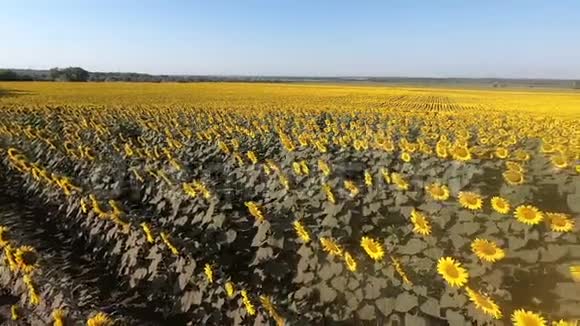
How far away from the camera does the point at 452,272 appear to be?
277 cm

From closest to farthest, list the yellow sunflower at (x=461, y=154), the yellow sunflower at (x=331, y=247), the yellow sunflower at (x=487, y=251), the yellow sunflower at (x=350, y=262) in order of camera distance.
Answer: the yellow sunflower at (x=487, y=251)
the yellow sunflower at (x=350, y=262)
the yellow sunflower at (x=331, y=247)
the yellow sunflower at (x=461, y=154)

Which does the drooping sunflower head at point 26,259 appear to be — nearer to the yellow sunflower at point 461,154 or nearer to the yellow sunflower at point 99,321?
the yellow sunflower at point 99,321

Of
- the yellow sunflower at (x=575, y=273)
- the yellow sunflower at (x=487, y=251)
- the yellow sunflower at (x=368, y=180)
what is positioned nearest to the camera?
the yellow sunflower at (x=575, y=273)

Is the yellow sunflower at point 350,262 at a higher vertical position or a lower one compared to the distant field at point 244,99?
higher

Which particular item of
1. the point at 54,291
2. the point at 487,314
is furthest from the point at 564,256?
the point at 54,291

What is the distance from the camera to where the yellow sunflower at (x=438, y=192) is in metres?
3.53

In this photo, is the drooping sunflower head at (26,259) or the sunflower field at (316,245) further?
the drooping sunflower head at (26,259)

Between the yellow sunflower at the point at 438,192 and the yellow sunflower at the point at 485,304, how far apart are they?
0.99 m

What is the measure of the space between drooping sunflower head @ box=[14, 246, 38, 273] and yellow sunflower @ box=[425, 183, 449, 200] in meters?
2.71

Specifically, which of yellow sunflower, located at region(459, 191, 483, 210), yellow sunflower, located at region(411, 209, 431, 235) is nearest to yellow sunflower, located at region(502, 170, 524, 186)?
yellow sunflower, located at region(459, 191, 483, 210)

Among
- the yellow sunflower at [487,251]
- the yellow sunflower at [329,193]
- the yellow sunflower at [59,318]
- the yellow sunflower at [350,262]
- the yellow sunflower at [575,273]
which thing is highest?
the yellow sunflower at [329,193]

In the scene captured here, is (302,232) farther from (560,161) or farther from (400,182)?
(560,161)

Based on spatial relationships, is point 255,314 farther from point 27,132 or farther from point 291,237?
point 27,132

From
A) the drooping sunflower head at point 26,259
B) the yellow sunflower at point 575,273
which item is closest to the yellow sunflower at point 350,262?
the yellow sunflower at point 575,273
